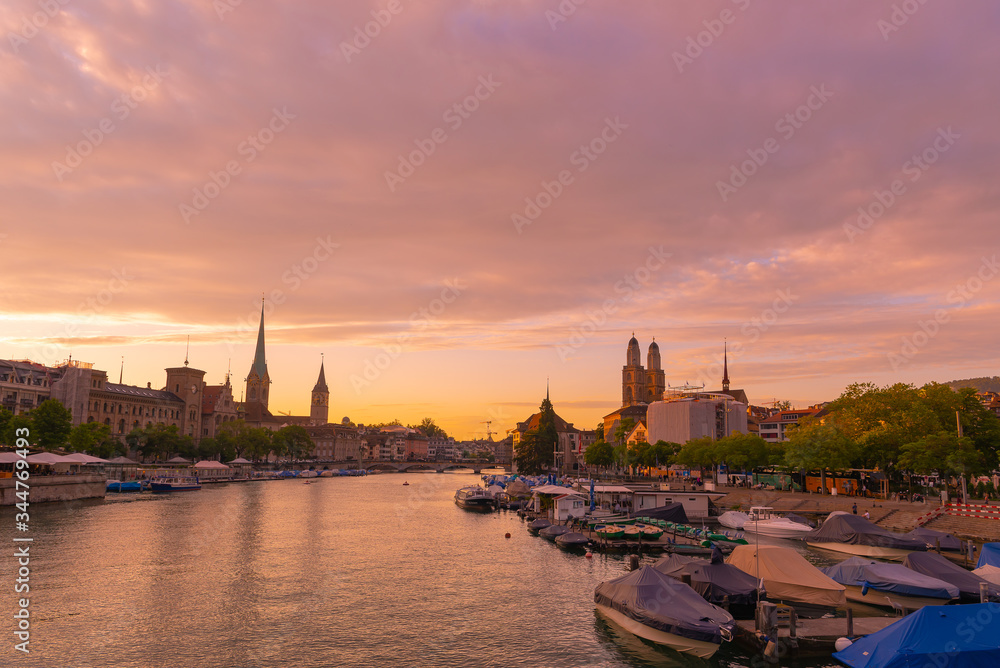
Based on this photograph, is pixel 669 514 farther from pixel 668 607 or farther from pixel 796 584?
pixel 668 607

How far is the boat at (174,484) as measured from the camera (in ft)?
376

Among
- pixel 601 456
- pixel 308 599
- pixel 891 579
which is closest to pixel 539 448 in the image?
pixel 601 456

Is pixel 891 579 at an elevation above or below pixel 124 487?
above

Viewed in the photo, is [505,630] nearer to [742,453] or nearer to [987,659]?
[987,659]

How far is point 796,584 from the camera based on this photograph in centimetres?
3366

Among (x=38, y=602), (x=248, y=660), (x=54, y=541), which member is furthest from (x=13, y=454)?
(x=248, y=660)

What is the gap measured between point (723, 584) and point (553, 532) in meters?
32.7

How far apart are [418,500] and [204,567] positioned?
72.3 meters

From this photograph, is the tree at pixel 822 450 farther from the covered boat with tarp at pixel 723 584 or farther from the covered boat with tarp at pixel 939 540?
the covered boat with tarp at pixel 723 584

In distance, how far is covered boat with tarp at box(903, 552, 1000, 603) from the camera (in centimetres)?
3419

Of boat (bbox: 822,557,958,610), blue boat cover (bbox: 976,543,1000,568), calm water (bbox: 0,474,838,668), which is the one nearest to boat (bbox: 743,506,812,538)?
calm water (bbox: 0,474,838,668)

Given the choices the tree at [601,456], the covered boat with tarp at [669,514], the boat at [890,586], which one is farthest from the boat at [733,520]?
the tree at [601,456]

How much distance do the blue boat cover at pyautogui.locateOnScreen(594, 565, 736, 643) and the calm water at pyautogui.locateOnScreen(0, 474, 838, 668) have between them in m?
1.37

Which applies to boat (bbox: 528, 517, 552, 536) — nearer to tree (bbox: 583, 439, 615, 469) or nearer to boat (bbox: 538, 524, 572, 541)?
boat (bbox: 538, 524, 572, 541)
